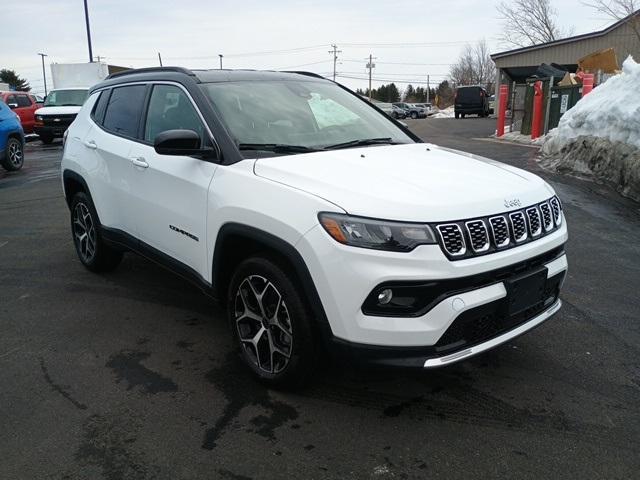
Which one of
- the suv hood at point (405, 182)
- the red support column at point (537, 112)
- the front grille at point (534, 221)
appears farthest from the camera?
the red support column at point (537, 112)

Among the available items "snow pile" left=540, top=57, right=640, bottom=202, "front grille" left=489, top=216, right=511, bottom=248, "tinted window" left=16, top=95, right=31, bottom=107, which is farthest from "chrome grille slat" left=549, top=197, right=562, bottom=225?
"tinted window" left=16, top=95, right=31, bottom=107

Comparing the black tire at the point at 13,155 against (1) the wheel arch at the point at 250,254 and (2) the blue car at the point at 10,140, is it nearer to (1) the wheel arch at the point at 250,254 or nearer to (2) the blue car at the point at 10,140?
(2) the blue car at the point at 10,140

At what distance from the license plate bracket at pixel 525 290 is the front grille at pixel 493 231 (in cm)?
17

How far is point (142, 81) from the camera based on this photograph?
4.39 meters

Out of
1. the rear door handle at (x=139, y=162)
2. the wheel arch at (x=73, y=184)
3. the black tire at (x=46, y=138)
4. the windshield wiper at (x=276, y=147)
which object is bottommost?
the black tire at (x=46, y=138)

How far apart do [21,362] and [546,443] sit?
313 centimetres

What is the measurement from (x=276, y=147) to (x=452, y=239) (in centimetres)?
132

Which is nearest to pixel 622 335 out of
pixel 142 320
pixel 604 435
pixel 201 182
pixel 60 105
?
pixel 604 435

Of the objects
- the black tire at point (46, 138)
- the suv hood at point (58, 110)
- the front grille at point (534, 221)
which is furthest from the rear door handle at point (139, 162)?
the black tire at point (46, 138)

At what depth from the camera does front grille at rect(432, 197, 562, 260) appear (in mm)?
2617

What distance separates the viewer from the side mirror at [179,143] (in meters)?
3.27

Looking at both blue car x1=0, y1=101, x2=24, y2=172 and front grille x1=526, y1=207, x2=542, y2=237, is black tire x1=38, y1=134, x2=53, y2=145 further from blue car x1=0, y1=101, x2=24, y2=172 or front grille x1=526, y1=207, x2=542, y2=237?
front grille x1=526, y1=207, x2=542, y2=237

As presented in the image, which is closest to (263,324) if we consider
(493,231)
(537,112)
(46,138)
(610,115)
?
(493,231)

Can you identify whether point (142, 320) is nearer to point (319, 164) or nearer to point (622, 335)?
point (319, 164)
